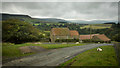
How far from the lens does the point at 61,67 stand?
10.2 meters

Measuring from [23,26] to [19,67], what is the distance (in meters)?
13.0

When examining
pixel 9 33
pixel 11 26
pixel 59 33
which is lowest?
pixel 59 33

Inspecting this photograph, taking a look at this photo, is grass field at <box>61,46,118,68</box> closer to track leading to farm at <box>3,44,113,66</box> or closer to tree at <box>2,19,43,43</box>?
track leading to farm at <box>3,44,113,66</box>

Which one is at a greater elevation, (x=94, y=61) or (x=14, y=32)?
(x=14, y=32)

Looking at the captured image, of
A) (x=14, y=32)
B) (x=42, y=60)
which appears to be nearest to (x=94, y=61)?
(x=42, y=60)

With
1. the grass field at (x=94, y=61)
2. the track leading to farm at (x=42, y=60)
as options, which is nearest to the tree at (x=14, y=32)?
the track leading to farm at (x=42, y=60)

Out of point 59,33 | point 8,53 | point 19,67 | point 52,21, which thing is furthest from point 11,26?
point 52,21

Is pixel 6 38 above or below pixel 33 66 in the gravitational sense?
above

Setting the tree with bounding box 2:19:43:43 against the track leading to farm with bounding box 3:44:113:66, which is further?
the tree with bounding box 2:19:43:43

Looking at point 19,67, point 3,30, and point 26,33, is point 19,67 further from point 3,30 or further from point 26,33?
point 26,33

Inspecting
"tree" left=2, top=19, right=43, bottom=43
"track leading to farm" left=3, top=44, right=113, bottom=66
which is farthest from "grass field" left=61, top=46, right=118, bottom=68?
"tree" left=2, top=19, right=43, bottom=43

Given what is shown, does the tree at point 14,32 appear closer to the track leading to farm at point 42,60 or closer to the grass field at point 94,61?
the track leading to farm at point 42,60

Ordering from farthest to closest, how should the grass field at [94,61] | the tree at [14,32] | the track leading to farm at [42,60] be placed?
the tree at [14,32]
the track leading to farm at [42,60]
the grass field at [94,61]

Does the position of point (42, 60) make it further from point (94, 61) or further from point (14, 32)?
point (14, 32)
